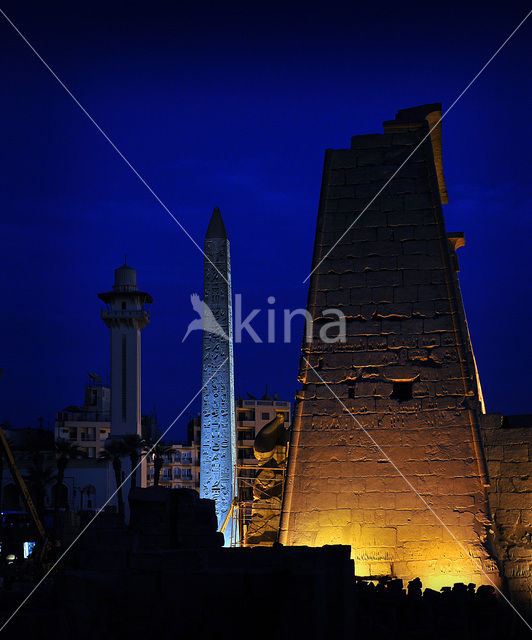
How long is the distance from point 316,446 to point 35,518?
18503 mm

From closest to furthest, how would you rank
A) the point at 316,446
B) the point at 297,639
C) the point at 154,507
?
the point at 297,639
the point at 154,507
the point at 316,446

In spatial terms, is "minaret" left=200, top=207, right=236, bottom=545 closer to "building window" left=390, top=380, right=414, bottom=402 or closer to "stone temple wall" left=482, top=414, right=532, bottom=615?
"stone temple wall" left=482, top=414, right=532, bottom=615

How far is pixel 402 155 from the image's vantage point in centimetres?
954

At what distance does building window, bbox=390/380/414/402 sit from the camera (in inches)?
355

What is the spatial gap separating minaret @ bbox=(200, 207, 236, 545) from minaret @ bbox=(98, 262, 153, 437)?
2186cm

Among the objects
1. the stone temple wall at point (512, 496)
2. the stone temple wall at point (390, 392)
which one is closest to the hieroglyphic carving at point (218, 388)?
the stone temple wall at point (390, 392)

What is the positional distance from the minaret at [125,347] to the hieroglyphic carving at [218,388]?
2188 centimetres

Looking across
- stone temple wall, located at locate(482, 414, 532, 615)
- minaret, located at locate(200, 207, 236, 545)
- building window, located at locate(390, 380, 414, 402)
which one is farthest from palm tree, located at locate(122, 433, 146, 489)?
building window, located at locate(390, 380, 414, 402)

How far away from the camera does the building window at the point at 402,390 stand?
9008mm

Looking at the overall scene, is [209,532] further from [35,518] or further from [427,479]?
[35,518]

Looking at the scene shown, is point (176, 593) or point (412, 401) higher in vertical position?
point (412, 401)

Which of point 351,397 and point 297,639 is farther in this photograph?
point 351,397

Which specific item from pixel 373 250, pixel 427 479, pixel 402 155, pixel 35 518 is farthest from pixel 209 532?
pixel 35 518

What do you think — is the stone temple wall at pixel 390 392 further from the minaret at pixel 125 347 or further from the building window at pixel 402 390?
the minaret at pixel 125 347
